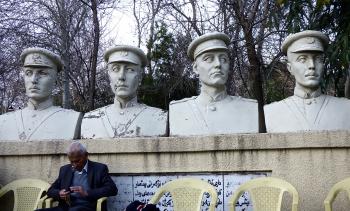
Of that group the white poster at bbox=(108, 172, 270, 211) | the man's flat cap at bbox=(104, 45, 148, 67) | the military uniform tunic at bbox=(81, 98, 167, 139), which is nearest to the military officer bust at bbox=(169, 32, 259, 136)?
the military uniform tunic at bbox=(81, 98, 167, 139)

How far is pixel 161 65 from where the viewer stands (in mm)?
16000

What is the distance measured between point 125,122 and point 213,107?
116 cm

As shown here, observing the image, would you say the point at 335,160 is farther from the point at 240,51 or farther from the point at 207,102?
the point at 240,51

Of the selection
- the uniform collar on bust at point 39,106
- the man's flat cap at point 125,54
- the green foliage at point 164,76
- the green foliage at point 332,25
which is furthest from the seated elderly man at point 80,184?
the green foliage at point 164,76

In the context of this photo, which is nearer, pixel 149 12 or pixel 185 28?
pixel 185 28

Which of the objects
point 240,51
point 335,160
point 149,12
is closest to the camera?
point 335,160

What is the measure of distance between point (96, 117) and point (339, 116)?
121 inches

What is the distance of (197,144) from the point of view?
20.4ft

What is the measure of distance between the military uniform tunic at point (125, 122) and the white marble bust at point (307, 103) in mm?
1401

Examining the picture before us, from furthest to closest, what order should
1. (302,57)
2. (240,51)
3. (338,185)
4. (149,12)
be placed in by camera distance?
(149,12) → (240,51) → (302,57) → (338,185)

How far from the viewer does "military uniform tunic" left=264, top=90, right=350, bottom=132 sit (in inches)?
245

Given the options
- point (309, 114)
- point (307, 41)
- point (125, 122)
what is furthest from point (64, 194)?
point (307, 41)

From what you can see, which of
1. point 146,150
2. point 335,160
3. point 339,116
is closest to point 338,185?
point 335,160

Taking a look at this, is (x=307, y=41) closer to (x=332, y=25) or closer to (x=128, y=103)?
(x=128, y=103)
